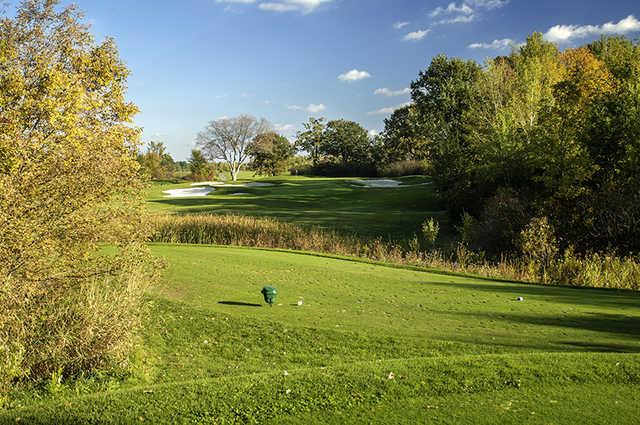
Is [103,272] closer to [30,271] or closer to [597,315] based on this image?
[30,271]


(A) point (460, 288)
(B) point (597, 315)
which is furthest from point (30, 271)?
(B) point (597, 315)

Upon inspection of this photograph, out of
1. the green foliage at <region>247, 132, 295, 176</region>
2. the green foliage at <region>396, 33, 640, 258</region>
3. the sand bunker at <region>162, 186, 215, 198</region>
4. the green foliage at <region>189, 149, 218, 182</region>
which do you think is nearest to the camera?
the green foliage at <region>396, 33, 640, 258</region>

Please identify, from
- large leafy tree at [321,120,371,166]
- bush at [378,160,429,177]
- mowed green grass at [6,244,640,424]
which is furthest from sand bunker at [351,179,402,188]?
mowed green grass at [6,244,640,424]

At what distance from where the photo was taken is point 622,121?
21969 millimetres

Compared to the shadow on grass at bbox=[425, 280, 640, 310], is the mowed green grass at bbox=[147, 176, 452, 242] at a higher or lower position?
higher

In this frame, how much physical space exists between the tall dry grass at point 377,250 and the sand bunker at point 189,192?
20640 millimetres

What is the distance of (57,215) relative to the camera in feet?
25.6

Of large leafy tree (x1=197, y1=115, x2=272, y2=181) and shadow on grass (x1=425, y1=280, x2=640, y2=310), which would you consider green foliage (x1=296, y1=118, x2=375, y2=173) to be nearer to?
large leafy tree (x1=197, y1=115, x2=272, y2=181)

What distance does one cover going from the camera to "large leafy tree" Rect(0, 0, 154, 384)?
707 cm

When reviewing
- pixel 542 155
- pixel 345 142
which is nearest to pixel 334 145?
pixel 345 142

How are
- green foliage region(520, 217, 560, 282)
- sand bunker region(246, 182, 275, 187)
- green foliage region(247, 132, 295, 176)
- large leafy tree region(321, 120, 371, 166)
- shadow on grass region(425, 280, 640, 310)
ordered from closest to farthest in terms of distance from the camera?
shadow on grass region(425, 280, 640, 310) → green foliage region(520, 217, 560, 282) → sand bunker region(246, 182, 275, 187) → green foliage region(247, 132, 295, 176) → large leafy tree region(321, 120, 371, 166)

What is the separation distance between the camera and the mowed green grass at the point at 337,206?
28828 millimetres

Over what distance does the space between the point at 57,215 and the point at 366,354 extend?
199 inches

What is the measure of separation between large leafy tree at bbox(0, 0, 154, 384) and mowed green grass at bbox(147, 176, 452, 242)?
53.4 feet
